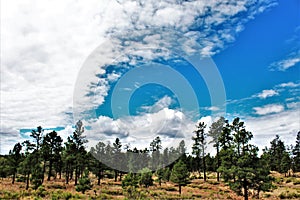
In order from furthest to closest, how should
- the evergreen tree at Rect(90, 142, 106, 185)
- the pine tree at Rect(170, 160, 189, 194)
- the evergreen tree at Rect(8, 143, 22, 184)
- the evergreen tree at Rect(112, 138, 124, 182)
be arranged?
the evergreen tree at Rect(112, 138, 124, 182)
the evergreen tree at Rect(90, 142, 106, 185)
the evergreen tree at Rect(8, 143, 22, 184)
the pine tree at Rect(170, 160, 189, 194)

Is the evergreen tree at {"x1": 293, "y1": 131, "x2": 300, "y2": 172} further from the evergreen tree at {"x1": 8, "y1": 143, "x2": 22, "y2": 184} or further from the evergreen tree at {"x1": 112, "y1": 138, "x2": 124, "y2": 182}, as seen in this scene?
the evergreen tree at {"x1": 8, "y1": 143, "x2": 22, "y2": 184}

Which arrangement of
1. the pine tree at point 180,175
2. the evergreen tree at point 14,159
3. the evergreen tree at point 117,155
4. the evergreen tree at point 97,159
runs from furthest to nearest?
the evergreen tree at point 117,155
the evergreen tree at point 97,159
the evergreen tree at point 14,159
the pine tree at point 180,175

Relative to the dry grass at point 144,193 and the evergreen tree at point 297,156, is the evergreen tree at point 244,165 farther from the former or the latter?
the evergreen tree at point 297,156

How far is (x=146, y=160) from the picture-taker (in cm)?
8406

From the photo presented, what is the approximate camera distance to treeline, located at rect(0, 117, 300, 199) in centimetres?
2900

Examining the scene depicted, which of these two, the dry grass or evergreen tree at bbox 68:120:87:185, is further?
evergreen tree at bbox 68:120:87:185

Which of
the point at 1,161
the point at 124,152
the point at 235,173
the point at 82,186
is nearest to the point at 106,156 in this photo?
the point at 124,152

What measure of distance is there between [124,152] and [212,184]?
2788 cm

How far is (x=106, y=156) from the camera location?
7094 cm

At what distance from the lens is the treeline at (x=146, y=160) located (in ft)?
95.1

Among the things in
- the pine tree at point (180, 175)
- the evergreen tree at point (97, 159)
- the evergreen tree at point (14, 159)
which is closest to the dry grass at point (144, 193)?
the pine tree at point (180, 175)

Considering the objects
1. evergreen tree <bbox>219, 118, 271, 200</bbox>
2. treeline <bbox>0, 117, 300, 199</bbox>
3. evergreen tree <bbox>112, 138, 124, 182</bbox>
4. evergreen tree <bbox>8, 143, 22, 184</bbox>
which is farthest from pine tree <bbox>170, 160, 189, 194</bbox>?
evergreen tree <bbox>8, 143, 22, 184</bbox>

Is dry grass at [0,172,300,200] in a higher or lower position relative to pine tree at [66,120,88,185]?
lower

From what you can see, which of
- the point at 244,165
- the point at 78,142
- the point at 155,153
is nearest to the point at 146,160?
the point at 155,153
